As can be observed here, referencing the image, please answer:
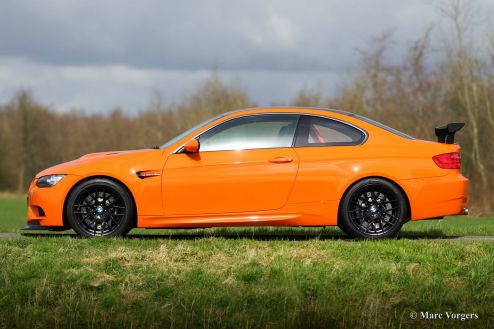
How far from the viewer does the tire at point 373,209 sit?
940 cm

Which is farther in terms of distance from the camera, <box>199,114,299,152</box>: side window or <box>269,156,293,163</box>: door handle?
<box>199,114,299,152</box>: side window

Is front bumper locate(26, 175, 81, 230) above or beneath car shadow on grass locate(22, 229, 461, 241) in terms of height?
above

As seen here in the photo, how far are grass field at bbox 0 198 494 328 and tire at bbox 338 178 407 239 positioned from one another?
56 centimetres

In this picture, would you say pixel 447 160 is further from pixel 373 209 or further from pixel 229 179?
pixel 229 179

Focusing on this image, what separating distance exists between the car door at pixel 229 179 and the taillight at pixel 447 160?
1746 millimetres

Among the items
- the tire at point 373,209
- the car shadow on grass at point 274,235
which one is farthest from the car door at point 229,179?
the car shadow on grass at point 274,235

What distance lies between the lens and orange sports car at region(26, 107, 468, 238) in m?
9.38

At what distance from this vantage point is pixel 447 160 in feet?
31.6

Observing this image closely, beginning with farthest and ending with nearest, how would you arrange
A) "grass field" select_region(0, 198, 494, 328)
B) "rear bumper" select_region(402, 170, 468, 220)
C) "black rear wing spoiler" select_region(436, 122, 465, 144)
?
"black rear wing spoiler" select_region(436, 122, 465, 144) < "rear bumper" select_region(402, 170, 468, 220) < "grass field" select_region(0, 198, 494, 328)

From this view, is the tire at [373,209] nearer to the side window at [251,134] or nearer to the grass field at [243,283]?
the grass field at [243,283]

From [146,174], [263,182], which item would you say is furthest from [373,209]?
[146,174]

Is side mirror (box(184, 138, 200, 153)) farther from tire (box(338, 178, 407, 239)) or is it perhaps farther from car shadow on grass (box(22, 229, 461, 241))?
tire (box(338, 178, 407, 239))

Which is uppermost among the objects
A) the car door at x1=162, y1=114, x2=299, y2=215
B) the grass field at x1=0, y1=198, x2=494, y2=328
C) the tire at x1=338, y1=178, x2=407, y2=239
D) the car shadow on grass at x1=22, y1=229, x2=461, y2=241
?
the car door at x1=162, y1=114, x2=299, y2=215

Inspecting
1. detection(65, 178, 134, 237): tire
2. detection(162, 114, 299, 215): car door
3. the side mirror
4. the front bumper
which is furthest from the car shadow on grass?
the side mirror
